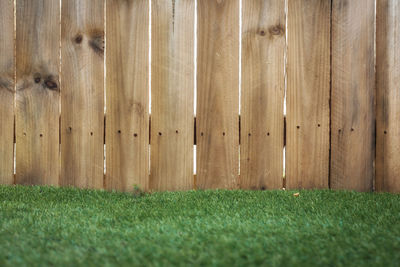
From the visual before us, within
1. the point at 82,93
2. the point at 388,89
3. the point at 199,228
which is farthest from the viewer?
the point at 82,93

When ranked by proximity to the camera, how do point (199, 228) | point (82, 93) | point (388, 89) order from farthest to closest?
point (82, 93) → point (388, 89) → point (199, 228)

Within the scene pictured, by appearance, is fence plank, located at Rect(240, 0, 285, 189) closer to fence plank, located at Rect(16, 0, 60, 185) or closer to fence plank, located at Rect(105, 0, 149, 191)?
fence plank, located at Rect(105, 0, 149, 191)

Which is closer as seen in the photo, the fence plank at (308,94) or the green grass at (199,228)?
the green grass at (199,228)

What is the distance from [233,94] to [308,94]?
1.60 feet

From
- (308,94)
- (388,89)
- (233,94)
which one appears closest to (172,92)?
(233,94)

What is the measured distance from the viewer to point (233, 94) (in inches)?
95.7

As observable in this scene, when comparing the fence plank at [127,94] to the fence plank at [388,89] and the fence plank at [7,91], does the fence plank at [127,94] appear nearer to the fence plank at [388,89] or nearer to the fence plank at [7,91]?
the fence plank at [7,91]

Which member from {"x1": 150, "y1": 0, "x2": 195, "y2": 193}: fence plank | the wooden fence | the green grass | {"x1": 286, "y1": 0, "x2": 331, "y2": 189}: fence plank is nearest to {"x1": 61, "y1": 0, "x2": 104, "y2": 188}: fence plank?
the wooden fence

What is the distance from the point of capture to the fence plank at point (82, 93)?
98.2 inches

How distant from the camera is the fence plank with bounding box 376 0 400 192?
2.38 meters

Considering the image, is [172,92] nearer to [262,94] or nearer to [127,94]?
[127,94]

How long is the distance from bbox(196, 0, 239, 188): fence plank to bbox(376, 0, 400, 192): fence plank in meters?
0.92

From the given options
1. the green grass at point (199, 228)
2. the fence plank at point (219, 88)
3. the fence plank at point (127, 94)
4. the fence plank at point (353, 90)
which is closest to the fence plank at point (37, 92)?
the green grass at point (199, 228)

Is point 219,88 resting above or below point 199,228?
above
